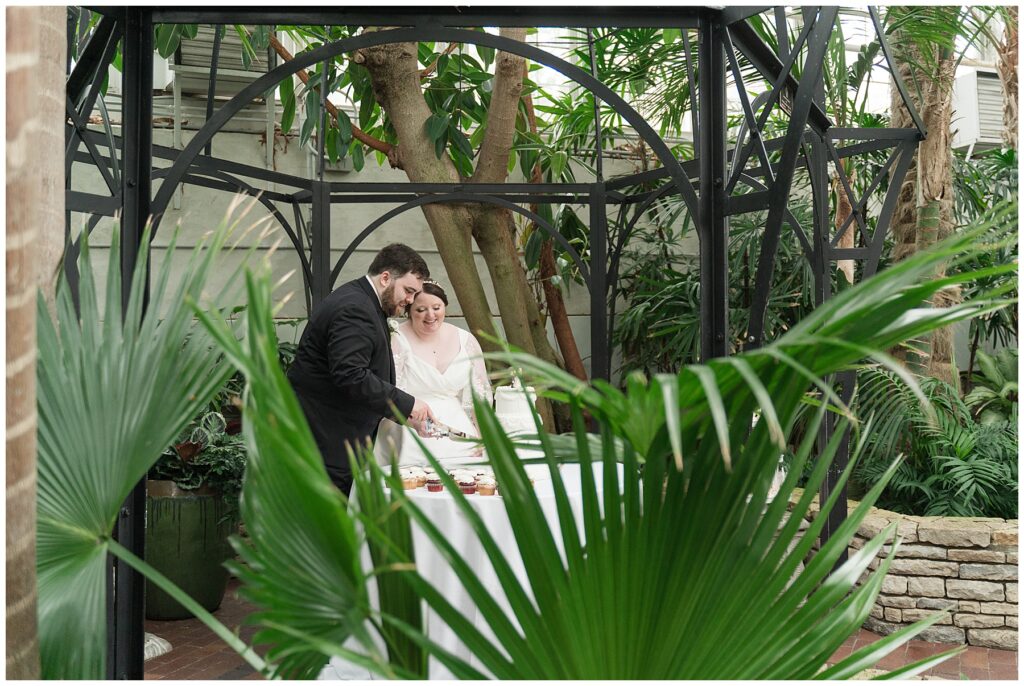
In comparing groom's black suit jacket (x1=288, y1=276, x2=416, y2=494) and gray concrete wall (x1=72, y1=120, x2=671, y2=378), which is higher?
gray concrete wall (x1=72, y1=120, x2=671, y2=378)

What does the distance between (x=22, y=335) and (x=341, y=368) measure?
2.86 m

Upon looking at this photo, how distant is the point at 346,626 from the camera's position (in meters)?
1.10

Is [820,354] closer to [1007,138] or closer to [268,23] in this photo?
[268,23]

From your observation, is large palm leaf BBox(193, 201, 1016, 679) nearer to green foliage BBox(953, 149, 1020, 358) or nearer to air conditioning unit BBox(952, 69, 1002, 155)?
green foliage BBox(953, 149, 1020, 358)

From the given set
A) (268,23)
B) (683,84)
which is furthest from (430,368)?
(683,84)

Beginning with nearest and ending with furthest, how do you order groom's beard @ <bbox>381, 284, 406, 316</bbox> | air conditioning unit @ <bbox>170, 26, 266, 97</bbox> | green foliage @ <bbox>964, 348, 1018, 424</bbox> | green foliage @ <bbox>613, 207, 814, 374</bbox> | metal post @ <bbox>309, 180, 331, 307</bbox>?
groom's beard @ <bbox>381, 284, 406, 316</bbox>, metal post @ <bbox>309, 180, 331, 307</bbox>, green foliage @ <bbox>964, 348, 1018, 424</bbox>, green foliage @ <bbox>613, 207, 814, 374</bbox>, air conditioning unit @ <bbox>170, 26, 266, 97</bbox>

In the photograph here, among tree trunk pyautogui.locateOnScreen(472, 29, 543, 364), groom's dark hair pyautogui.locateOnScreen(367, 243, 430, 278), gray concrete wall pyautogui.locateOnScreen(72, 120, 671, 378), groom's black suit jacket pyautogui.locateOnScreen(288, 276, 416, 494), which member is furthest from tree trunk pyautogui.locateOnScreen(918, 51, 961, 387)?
groom's black suit jacket pyautogui.locateOnScreen(288, 276, 416, 494)

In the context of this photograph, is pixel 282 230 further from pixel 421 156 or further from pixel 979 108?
pixel 979 108

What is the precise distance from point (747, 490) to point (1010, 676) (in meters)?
3.88

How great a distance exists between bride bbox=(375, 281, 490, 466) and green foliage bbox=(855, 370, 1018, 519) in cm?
227

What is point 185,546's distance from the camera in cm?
502

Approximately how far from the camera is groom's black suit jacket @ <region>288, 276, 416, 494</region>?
13.5 ft

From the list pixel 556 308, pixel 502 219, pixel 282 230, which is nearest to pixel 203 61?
pixel 282 230

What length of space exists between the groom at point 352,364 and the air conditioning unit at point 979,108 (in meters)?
8.48
